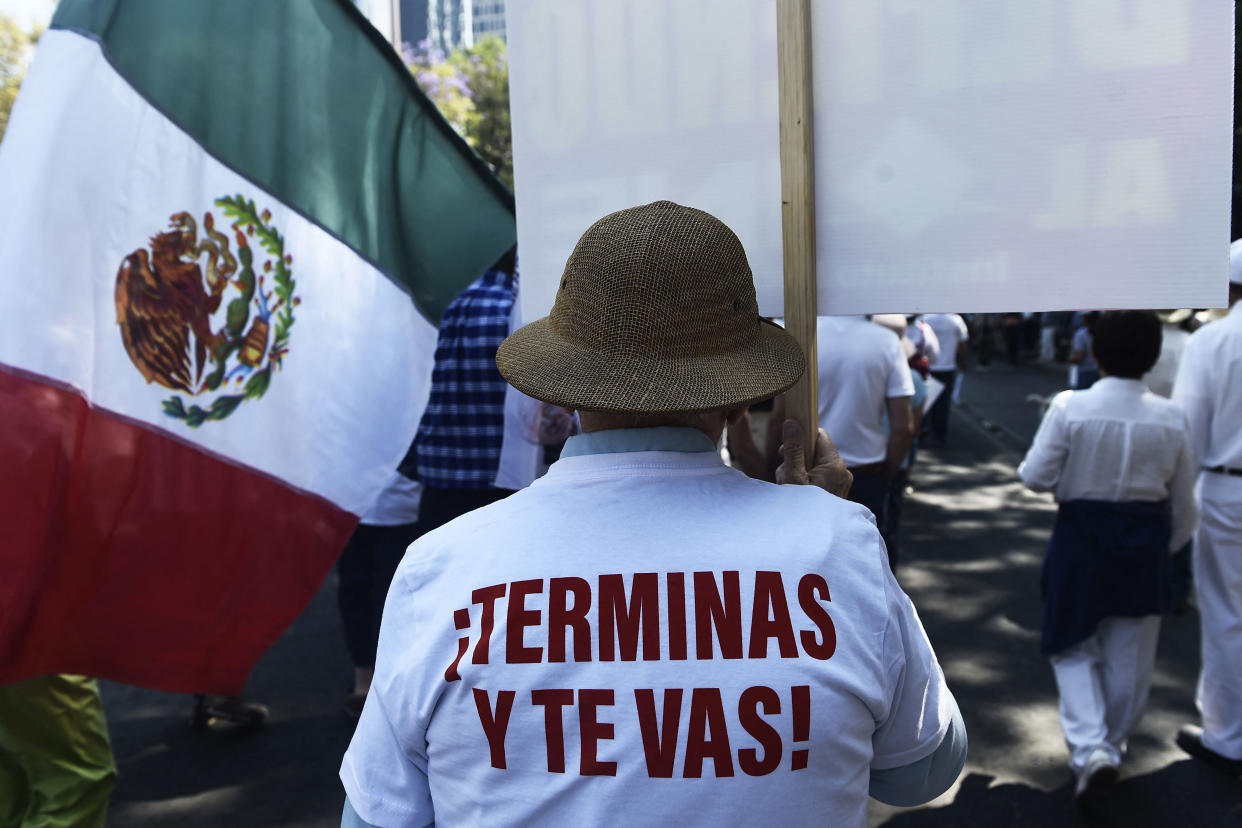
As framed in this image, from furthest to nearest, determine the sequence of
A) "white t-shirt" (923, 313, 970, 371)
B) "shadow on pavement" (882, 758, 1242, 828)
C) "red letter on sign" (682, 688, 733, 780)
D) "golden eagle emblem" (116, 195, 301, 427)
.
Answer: "white t-shirt" (923, 313, 970, 371), "shadow on pavement" (882, 758, 1242, 828), "golden eagle emblem" (116, 195, 301, 427), "red letter on sign" (682, 688, 733, 780)

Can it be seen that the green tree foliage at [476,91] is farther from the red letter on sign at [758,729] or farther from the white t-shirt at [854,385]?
the red letter on sign at [758,729]

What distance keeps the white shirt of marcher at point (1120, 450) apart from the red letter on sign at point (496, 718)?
2816 millimetres

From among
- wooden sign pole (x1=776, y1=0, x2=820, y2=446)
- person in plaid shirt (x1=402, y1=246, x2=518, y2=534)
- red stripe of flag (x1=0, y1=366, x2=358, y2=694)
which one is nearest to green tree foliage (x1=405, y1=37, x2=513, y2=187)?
person in plaid shirt (x1=402, y1=246, x2=518, y2=534)

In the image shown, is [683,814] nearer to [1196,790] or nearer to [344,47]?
[344,47]

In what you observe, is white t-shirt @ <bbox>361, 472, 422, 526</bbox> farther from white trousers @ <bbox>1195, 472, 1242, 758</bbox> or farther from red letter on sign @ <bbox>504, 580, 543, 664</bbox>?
white trousers @ <bbox>1195, 472, 1242, 758</bbox>

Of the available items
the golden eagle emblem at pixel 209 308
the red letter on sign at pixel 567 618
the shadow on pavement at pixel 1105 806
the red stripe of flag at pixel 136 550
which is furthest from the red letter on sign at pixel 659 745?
the shadow on pavement at pixel 1105 806

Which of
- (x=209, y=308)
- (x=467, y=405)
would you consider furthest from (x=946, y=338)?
(x=209, y=308)

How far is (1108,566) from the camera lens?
363 centimetres

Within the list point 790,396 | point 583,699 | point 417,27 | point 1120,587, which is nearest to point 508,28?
point 790,396

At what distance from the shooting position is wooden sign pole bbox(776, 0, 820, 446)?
1.61 metres

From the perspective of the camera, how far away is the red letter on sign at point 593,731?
3.83ft

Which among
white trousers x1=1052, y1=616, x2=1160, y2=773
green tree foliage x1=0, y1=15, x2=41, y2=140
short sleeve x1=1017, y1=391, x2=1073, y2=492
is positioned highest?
green tree foliage x1=0, y1=15, x2=41, y2=140

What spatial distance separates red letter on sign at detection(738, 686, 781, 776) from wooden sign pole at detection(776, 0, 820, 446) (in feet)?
1.96

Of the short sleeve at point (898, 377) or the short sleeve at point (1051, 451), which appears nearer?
the short sleeve at point (1051, 451)
